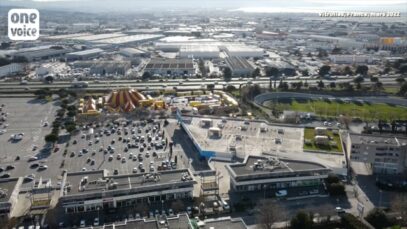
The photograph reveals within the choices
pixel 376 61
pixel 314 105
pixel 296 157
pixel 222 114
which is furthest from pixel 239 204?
pixel 376 61

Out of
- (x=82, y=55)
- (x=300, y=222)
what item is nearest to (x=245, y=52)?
(x=82, y=55)

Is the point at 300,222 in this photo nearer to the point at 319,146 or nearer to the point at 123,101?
the point at 319,146

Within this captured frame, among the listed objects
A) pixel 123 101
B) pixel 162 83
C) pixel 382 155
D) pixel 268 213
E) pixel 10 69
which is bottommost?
pixel 268 213

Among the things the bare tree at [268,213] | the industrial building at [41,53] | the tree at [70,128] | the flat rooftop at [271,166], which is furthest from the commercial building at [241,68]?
the bare tree at [268,213]

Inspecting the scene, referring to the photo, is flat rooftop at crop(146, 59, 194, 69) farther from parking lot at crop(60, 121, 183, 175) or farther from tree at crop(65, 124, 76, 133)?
tree at crop(65, 124, 76, 133)

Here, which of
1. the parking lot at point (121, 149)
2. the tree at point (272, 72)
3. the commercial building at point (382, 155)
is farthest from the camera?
the tree at point (272, 72)

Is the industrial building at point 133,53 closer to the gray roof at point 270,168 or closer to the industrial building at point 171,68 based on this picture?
the industrial building at point 171,68

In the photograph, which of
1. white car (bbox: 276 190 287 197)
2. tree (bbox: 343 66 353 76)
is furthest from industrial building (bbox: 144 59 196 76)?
white car (bbox: 276 190 287 197)

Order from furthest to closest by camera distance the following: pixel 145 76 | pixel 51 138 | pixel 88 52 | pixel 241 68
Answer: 1. pixel 88 52
2. pixel 241 68
3. pixel 145 76
4. pixel 51 138

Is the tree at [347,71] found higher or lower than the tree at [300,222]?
higher
